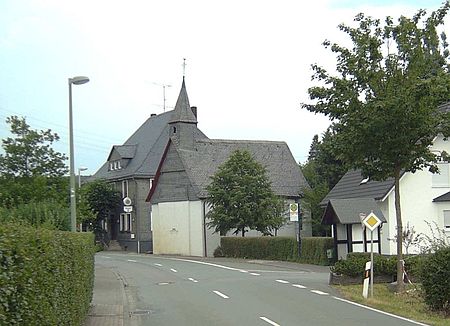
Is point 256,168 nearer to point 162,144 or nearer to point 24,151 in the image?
point 162,144

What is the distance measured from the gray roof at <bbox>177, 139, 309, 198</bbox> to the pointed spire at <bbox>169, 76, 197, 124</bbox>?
218cm

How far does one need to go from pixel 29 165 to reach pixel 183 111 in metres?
36.9

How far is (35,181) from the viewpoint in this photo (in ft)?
82.2

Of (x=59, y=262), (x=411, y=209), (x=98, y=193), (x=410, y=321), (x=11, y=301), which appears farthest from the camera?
(x=98, y=193)

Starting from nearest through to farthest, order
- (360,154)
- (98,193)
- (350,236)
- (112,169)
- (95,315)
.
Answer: (95,315) → (360,154) → (350,236) → (98,193) → (112,169)

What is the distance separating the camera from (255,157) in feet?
205

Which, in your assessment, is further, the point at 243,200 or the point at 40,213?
the point at 243,200

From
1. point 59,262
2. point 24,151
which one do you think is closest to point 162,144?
point 24,151

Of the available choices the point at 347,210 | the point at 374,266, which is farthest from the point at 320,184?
the point at 374,266

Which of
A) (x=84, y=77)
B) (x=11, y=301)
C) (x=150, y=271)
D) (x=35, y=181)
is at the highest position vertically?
(x=84, y=77)

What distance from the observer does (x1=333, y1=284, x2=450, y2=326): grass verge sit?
16.4 meters

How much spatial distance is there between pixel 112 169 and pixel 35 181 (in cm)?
5124

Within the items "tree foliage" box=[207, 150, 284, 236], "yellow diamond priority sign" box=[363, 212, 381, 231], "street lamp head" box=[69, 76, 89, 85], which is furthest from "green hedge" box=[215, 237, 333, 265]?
"street lamp head" box=[69, 76, 89, 85]

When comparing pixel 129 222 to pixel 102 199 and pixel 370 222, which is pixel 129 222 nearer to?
pixel 102 199
